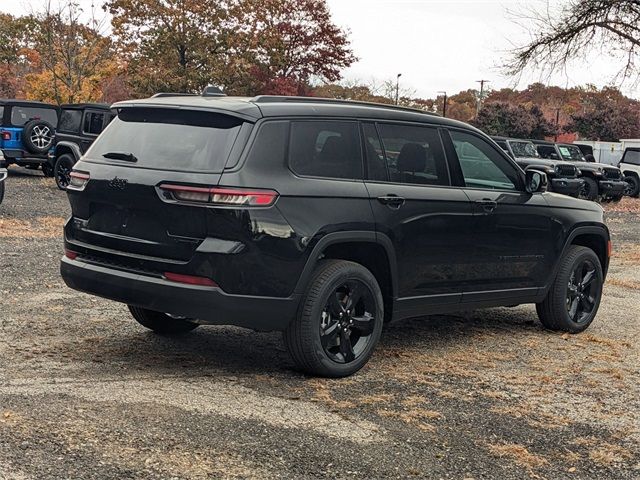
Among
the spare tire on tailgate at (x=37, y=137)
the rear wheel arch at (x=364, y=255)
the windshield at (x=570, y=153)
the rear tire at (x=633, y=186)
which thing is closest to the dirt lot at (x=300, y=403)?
the rear wheel arch at (x=364, y=255)

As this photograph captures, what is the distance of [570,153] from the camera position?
2931cm

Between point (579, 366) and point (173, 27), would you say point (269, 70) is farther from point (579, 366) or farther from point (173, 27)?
point (579, 366)

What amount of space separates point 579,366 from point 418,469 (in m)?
2.71

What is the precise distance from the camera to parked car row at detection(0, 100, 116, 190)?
19.9 metres

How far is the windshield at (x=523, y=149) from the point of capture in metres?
26.6

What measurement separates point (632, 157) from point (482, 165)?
27.8 m

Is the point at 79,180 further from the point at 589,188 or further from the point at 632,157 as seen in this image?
the point at 632,157

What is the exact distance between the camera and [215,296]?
5316mm

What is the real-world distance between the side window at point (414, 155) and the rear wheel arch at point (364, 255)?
504mm

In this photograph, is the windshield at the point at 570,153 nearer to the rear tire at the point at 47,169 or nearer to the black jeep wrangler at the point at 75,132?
the black jeep wrangler at the point at 75,132

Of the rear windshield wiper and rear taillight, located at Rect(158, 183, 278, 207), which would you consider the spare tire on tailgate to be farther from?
rear taillight, located at Rect(158, 183, 278, 207)

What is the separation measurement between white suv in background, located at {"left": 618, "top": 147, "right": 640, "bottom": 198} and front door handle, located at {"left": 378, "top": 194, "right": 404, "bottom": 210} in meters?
27.8

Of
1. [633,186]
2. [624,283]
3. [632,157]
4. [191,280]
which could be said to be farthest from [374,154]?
[632,157]

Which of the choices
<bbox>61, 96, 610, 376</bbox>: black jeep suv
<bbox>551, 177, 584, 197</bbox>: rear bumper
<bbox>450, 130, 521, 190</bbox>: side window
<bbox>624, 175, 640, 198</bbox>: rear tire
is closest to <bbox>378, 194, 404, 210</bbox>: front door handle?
<bbox>61, 96, 610, 376</bbox>: black jeep suv
